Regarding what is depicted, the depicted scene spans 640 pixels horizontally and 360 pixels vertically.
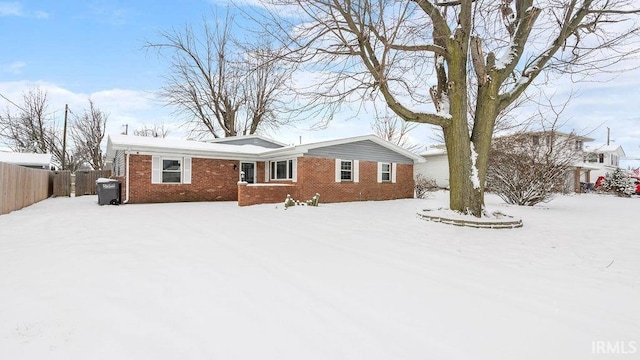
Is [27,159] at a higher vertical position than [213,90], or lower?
lower

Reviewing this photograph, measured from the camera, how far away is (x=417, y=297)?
3051 millimetres

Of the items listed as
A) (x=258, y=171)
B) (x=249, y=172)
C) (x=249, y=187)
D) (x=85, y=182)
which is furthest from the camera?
(x=85, y=182)

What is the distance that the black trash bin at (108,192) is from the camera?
12.2 metres

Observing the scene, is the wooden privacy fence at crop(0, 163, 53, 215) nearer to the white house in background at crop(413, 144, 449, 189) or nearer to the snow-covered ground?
the snow-covered ground

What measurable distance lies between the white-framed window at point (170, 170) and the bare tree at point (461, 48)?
807 centimetres

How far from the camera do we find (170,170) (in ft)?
43.4

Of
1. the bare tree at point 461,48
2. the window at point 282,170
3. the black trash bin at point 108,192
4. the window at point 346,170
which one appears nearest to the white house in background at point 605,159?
the window at point 346,170

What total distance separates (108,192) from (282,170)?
7251mm

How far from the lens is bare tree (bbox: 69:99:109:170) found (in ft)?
91.8

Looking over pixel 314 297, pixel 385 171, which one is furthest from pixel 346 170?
pixel 314 297

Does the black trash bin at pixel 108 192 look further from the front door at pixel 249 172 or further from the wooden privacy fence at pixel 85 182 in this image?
the wooden privacy fence at pixel 85 182

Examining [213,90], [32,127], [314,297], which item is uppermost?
[213,90]

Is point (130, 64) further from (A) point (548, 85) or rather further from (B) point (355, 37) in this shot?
(A) point (548, 85)

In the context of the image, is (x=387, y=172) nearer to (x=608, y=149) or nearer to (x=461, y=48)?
(x=461, y=48)
